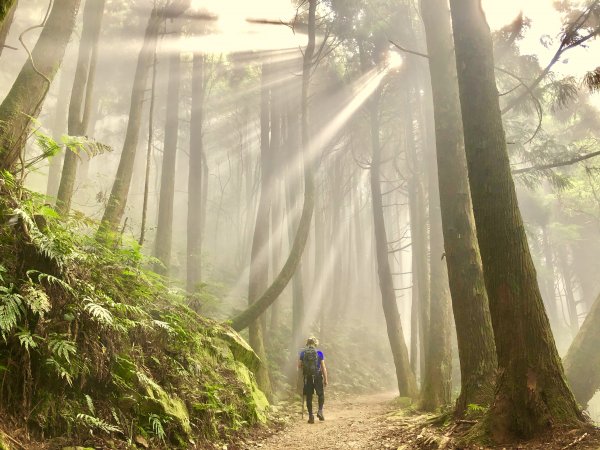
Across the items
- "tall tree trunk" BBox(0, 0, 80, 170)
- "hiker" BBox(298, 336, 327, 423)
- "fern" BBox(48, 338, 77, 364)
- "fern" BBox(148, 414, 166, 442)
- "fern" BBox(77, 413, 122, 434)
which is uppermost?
"tall tree trunk" BBox(0, 0, 80, 170)

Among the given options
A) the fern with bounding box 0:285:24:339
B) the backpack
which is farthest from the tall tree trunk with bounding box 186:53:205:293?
the fern with bounding box 0:285:24:339

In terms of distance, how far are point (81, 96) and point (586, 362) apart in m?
12.7

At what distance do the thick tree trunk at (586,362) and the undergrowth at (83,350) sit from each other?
321 inches

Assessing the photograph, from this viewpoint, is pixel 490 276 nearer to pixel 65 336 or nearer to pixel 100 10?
pixel 65 336

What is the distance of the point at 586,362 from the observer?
977cm

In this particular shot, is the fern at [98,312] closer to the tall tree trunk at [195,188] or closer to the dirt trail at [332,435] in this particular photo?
the dirt trail at [332,435]

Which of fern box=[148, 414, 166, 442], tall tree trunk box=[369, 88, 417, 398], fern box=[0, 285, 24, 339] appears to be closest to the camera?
fern box=[0, 285, 24, 339]

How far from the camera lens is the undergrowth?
3.57m

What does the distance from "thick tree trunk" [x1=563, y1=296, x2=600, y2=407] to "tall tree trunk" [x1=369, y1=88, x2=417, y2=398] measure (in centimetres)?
406

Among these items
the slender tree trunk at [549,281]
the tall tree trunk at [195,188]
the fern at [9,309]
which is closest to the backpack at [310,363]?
the fern at [9,309]

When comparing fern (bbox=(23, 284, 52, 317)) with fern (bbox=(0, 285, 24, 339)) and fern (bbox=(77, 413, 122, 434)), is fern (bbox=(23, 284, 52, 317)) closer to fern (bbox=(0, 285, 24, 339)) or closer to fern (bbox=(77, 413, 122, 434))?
fern (bbox=(0, 285, 24, 339))

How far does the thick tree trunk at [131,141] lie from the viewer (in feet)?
27.9

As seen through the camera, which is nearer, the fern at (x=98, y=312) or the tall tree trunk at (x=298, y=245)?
the fern at (x=98, y=312)

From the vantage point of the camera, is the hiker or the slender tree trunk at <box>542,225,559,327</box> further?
the slender tree trunk at <box>542,225,559,327</box>
